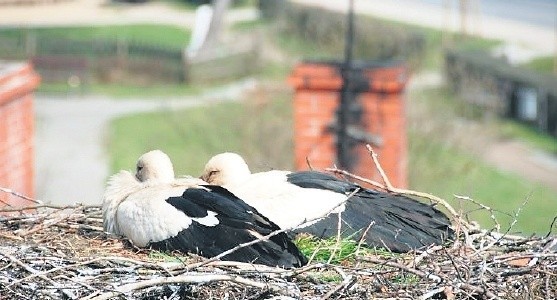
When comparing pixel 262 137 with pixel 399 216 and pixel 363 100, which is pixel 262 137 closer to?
pixel 363 100

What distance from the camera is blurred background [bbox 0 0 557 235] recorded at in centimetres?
1152

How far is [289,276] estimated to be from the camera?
19.2 feet

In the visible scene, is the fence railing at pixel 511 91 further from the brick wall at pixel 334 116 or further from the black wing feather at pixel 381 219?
the black wing feather at pixel 381 219

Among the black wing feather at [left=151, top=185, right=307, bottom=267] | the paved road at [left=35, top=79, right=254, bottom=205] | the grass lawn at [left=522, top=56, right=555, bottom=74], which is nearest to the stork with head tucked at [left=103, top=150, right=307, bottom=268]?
the black wing feather at [left=151, top=185, right=307, bottom=267]

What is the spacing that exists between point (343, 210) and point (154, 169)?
1.12 m

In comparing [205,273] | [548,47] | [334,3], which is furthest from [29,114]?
[334,3]

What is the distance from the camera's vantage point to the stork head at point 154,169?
7.40 meters

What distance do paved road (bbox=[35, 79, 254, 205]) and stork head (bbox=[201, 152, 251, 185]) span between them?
1048 centimetres

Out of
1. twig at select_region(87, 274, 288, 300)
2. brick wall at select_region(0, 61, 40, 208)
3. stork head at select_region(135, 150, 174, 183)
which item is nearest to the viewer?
twig at select_region(87, 274, 288, 300)

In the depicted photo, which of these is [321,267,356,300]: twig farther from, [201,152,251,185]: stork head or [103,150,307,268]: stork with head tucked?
[201,152,251,185]: stork head

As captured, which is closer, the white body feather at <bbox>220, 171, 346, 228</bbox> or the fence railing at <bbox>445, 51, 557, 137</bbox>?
the white body feather at <bbox>220, 171, 346, 228</bbox>

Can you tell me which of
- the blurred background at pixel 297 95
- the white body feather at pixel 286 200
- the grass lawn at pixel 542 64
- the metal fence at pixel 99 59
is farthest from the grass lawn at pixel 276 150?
the metal fence at pixel 99 59

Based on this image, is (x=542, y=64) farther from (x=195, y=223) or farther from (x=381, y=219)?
(x=195, y=223)

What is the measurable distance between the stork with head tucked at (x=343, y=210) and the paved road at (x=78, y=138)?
Result: 432 inches
